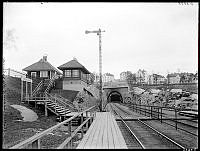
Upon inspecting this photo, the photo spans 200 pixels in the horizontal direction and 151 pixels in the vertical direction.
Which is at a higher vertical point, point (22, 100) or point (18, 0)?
point (18, 0)

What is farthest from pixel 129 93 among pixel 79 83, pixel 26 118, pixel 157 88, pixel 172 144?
pixel 172 144

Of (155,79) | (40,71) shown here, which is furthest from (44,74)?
(155,79)

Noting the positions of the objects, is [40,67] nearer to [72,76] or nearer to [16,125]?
[72,76]

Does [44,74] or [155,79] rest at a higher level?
[155,79]

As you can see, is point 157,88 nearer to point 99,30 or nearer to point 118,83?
point 118,83

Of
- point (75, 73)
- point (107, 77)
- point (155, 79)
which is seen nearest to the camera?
point (75, 73)

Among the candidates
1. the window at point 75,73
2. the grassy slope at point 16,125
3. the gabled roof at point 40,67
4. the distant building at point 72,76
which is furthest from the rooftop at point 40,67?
the grassy slope at point 16,125

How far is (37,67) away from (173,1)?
119 feet

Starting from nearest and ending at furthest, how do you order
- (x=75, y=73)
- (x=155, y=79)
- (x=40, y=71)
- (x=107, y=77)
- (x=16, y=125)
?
(x=16, y=125) → (x=75, y=73) → (x=40, y=71) → (x=155, y=79) → (x=107, y=77)

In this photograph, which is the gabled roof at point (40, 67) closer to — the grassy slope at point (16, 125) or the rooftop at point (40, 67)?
the rooftop at point (40, 67)

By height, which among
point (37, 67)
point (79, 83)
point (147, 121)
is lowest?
point (147, 121)

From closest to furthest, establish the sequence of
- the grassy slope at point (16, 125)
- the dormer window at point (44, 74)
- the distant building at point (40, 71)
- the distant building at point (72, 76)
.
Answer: the grassy slope at point (16, 125) → the distant building at point (72, 76) → the distant building at point (40, 71) → the dormer window at point (44, 74)

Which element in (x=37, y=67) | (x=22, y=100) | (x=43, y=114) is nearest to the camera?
(x=43, y=114)

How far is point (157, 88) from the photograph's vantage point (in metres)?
59.9
